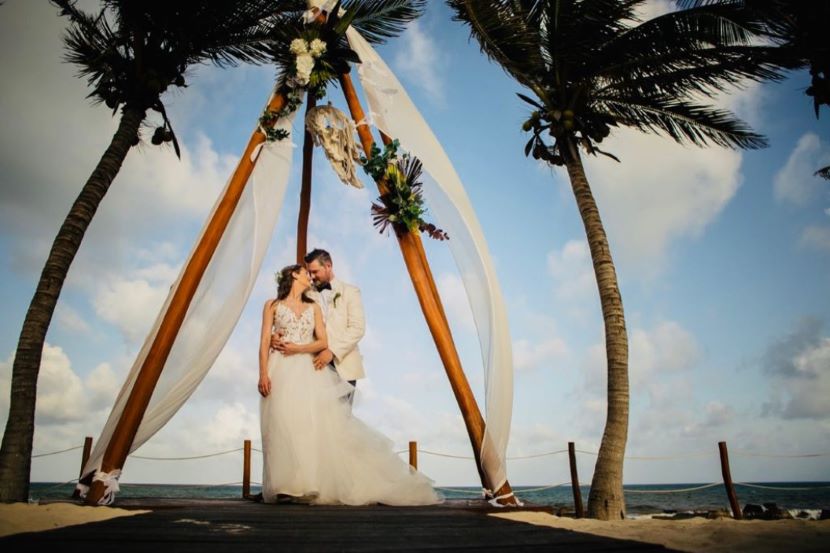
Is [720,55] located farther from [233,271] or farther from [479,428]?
[233,271]

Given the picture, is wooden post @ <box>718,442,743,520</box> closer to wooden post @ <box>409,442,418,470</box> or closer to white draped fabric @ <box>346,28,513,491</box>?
wooden post @ <box>409,442,418,470</box>

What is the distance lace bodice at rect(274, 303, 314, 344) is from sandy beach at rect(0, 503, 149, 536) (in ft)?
6.93

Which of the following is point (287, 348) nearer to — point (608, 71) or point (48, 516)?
point (48, 516)

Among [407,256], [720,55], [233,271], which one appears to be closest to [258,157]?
[233,271]

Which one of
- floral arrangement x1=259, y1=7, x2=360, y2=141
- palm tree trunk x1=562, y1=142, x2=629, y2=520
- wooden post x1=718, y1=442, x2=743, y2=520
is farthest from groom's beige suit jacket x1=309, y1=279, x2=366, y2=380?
wooden post x1=718, y1=442, x2=743, y2=520

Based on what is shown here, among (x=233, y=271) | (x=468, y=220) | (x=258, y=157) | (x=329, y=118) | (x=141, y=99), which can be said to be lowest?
(x=233, y=271)

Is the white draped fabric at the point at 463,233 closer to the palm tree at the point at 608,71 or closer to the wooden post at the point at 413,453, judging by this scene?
the palm tree at the point at 608,71

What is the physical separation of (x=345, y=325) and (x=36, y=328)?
12.2 ft

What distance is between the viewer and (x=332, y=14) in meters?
6.77

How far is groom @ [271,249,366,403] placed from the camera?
6.02m

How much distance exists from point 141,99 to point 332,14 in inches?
125

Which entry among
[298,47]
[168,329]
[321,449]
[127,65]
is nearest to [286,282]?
[168,329]

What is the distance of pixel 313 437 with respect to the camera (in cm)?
513

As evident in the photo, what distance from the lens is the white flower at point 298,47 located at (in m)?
6.46
